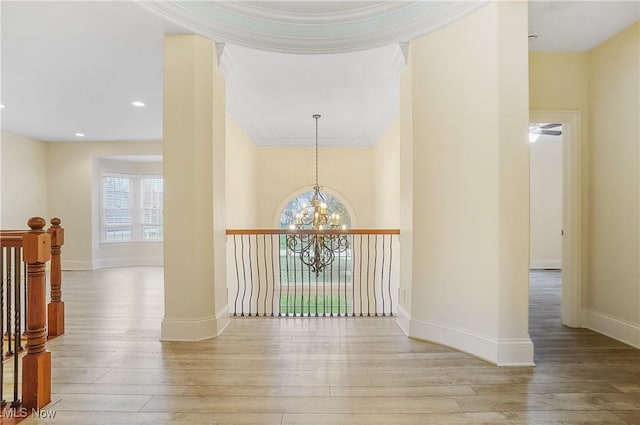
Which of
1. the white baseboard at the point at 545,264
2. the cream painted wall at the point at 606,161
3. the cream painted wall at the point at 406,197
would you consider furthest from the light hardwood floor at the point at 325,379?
the white baseboard at the point at 545,264

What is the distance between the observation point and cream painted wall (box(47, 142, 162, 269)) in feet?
24.5

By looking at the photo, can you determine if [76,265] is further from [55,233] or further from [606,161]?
[606,161]

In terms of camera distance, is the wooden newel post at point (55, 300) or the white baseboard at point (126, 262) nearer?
the wooden newel post at point (55, 300)

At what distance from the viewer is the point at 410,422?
1.88 m

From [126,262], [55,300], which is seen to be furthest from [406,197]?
[126,262]

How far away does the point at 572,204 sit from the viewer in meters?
3.46

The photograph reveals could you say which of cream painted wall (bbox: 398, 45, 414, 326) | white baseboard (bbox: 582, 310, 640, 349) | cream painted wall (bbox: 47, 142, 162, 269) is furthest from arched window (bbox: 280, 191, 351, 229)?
white baseboard (bbox: 582, 310, 640, 349)

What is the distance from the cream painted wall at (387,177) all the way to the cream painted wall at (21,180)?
7401 mm

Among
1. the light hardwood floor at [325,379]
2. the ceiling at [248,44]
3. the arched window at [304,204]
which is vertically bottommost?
the light hardwood floor at [325,379]

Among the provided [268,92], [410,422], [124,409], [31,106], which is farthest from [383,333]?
[31,106]

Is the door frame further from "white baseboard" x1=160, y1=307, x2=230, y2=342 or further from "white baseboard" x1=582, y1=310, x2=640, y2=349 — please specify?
"white baseboard" x1=160, y1=307, x2=230, y2=342

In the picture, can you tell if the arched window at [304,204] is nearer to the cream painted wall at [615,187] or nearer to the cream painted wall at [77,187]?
the cream painted wall at [77,187]

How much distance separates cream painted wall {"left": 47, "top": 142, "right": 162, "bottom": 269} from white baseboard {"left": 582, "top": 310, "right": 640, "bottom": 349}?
8020 millimetres

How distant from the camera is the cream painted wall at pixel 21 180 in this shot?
21.0 ft
